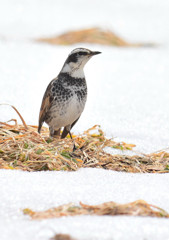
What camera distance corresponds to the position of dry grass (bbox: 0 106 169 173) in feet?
13.7

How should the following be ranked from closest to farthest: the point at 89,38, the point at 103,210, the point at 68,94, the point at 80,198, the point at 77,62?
the point at 103,210, the point at 80,198, the point at 68,94, the point at 77,62, the point at 89,38

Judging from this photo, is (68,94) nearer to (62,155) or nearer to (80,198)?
(62,155)

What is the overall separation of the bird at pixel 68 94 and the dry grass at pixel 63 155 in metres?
0.31

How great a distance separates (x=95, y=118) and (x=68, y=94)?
130 centimetres

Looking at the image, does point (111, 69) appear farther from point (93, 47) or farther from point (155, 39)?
point (155, 39)

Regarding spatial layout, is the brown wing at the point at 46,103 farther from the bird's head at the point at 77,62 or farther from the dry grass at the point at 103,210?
the dry grass at the point at 103,210

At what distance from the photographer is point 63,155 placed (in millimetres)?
4406

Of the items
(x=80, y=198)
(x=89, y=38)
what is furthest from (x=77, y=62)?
(x=89, y=38)

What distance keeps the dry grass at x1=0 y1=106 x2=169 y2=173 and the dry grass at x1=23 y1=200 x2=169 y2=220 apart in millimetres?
1094

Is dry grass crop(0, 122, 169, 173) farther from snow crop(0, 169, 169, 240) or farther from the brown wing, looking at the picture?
the brown wing

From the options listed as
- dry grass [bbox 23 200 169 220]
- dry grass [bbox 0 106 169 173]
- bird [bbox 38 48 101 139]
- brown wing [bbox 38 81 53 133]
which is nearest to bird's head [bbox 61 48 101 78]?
bird [bbox 38 48 101 139]

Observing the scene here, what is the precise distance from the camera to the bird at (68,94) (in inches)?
203

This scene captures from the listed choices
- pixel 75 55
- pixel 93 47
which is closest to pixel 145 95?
pixel 75 55

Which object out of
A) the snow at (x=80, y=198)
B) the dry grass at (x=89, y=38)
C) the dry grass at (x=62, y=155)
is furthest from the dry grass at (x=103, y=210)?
the dry grass at (x=89, y=38)
